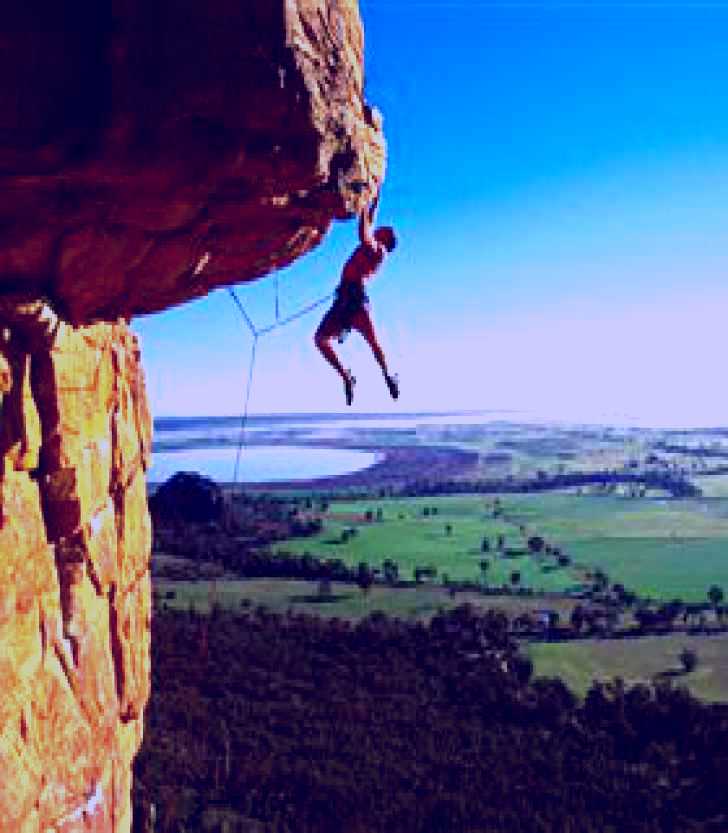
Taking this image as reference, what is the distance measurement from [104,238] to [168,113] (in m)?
1.95

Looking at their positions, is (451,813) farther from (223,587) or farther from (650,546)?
(650,546)

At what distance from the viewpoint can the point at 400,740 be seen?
6544cm

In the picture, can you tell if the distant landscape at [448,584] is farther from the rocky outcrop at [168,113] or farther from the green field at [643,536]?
the rocky outcrop at [168,113]

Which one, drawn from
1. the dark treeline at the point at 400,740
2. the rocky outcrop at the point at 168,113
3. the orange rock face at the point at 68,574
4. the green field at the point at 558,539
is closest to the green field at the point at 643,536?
the green field at the point at 558,539

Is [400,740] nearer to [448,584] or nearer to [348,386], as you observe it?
[448,584]

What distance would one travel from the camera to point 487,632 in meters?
88.5

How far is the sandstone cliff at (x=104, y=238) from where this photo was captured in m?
8.64

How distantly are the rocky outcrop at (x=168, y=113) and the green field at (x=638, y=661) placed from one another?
70878 millimetres

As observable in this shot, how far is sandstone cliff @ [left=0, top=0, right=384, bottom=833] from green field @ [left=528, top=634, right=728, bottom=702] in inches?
Result: 2635

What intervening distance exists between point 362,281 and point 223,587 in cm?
9930

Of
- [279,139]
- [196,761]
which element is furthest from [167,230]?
[196,761]

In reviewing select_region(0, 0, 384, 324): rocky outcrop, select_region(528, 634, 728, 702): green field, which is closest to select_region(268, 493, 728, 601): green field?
select_region(528, 634, 728, 702): green field

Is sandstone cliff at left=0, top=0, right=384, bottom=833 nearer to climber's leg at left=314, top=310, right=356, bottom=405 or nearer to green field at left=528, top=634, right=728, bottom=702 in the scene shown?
climber's leg at left=314, top=310, right=356, bottom=405

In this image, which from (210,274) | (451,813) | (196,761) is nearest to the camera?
(210,274)
